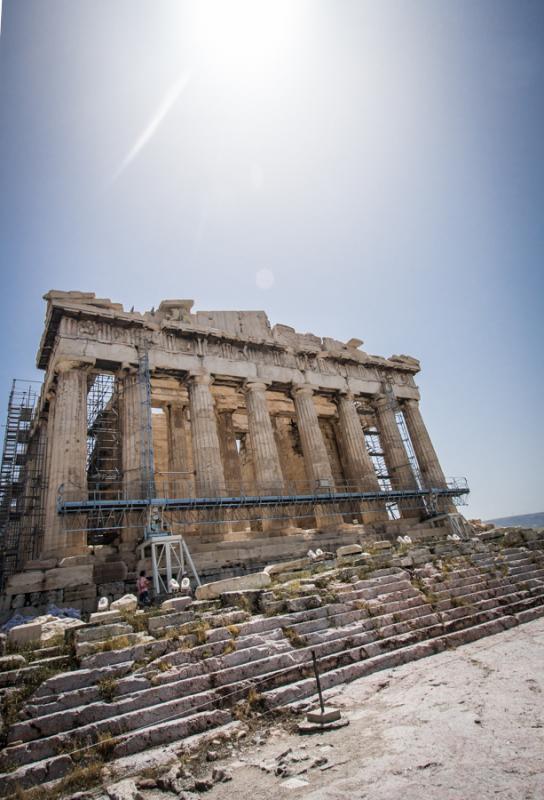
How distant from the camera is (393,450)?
22.6m

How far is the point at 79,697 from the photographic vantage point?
495 cm

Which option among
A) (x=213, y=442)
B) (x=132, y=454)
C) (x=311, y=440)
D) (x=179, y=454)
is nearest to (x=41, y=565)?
(x=132, y=454)

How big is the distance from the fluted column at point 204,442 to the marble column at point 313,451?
14.1 feet

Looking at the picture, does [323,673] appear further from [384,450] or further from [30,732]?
[384,450]

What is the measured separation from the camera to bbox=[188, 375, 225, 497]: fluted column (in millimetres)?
16109

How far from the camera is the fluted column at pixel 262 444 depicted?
58.0ft

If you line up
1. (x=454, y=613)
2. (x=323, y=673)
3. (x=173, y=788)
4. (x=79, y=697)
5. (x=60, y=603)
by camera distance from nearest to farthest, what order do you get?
(x=173, y=788), (x=79, y=697), (x=323, y=673), (x=454, y=613), (x=60, y=603)

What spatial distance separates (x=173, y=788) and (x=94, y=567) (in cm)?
977

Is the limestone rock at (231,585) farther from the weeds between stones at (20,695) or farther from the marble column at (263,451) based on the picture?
the marble column at (263,451)

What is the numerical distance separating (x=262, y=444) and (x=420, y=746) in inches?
574

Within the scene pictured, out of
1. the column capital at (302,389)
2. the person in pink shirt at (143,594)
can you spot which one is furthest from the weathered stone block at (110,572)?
the column capital at (302,389)

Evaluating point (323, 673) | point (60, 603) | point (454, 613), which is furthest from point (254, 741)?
point (60, 603)

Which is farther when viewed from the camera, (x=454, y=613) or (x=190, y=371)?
(x=190, y=371)

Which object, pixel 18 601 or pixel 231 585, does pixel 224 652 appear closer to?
Answer: pixel 231 585
